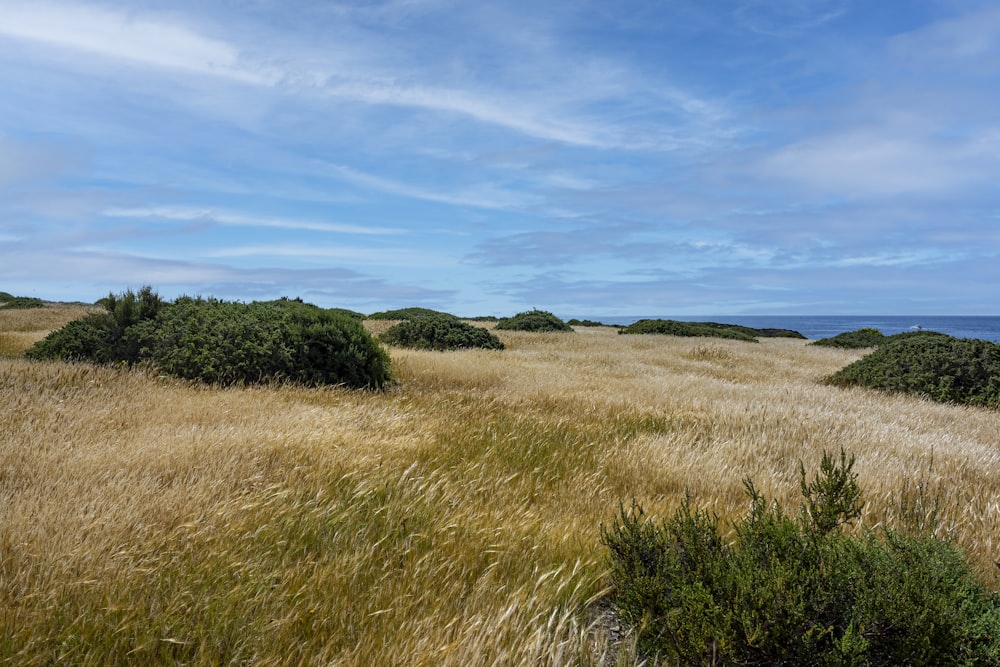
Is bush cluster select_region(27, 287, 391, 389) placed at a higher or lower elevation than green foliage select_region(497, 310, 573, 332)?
lower

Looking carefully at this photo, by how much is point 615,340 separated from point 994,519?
18.7m

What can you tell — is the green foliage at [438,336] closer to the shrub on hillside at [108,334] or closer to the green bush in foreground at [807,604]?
the shrub on hillside at [108,334]

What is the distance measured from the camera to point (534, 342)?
2216 centimetres

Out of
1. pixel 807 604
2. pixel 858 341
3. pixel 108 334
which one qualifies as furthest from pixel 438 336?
pixel 858 341

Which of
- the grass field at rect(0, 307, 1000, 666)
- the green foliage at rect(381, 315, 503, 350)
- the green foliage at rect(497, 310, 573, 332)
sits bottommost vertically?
the grass field at rect(0, 307, 1000, 666)

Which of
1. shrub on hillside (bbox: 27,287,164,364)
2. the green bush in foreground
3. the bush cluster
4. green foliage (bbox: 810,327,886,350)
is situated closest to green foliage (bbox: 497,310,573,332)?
green foliage (bbox: 810,327,886,350)

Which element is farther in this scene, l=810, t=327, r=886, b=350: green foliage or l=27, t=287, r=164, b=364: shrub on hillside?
l=810, t=327, r=886, b=350: green foliage

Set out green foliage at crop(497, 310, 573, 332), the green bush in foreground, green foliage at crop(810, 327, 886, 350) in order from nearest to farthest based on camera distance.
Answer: the green bush in foreground → green foliage at crop(810, 327, 886, 350) → green foliage at crop(497, 310, 573, 332)

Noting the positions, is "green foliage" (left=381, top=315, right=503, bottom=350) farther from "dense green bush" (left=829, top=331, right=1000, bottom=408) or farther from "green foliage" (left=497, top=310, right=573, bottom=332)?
"dense green bush" (left=829, top=331, right=1000, bottom=408)


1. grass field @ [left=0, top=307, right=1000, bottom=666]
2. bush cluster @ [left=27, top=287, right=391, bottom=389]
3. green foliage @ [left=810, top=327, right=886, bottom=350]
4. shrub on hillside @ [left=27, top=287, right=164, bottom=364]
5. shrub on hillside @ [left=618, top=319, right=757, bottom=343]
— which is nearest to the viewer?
grass field @ [left=0, top=307, right=1000, bottom=666]

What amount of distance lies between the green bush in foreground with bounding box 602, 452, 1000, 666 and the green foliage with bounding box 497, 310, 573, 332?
87.8 ft

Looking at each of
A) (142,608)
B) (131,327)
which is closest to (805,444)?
(142,608)

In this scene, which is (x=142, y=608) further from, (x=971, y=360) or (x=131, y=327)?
(x=971, y=360)

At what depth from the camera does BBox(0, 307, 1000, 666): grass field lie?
2.64 metres
